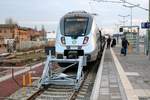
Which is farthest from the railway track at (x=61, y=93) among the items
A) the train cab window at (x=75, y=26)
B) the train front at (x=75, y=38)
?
the train cab window at (x=75, y=26)

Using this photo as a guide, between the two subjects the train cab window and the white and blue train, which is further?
the train cab window

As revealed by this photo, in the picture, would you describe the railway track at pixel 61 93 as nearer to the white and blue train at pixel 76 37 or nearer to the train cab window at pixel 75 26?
the white and blue train at pixel 76 37

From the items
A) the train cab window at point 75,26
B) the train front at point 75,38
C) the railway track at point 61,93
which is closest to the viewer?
the railway track at point 61,93

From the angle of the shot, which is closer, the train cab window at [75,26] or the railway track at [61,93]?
the railway track at [61,93]

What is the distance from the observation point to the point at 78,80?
18344mm

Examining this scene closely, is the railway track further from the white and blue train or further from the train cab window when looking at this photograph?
the train cab window

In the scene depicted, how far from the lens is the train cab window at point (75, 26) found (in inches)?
977

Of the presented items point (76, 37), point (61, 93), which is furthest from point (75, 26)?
point (61, 93)

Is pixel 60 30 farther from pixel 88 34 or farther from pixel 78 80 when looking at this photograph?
pixel 78 80

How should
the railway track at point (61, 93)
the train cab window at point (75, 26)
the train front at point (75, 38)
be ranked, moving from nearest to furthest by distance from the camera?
1. the railway track at point (61, 93)
2. the train front at point (75, 38)
3. the train cab window at point (75, 26)

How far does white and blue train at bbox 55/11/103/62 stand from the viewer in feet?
79.4

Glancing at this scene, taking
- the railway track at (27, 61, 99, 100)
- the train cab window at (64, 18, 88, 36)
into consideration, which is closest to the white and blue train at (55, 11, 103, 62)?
the train cab window at (64, 18, 88, 36)

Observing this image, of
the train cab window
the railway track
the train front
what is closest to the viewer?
the railway track

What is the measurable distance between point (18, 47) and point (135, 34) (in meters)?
30.1
